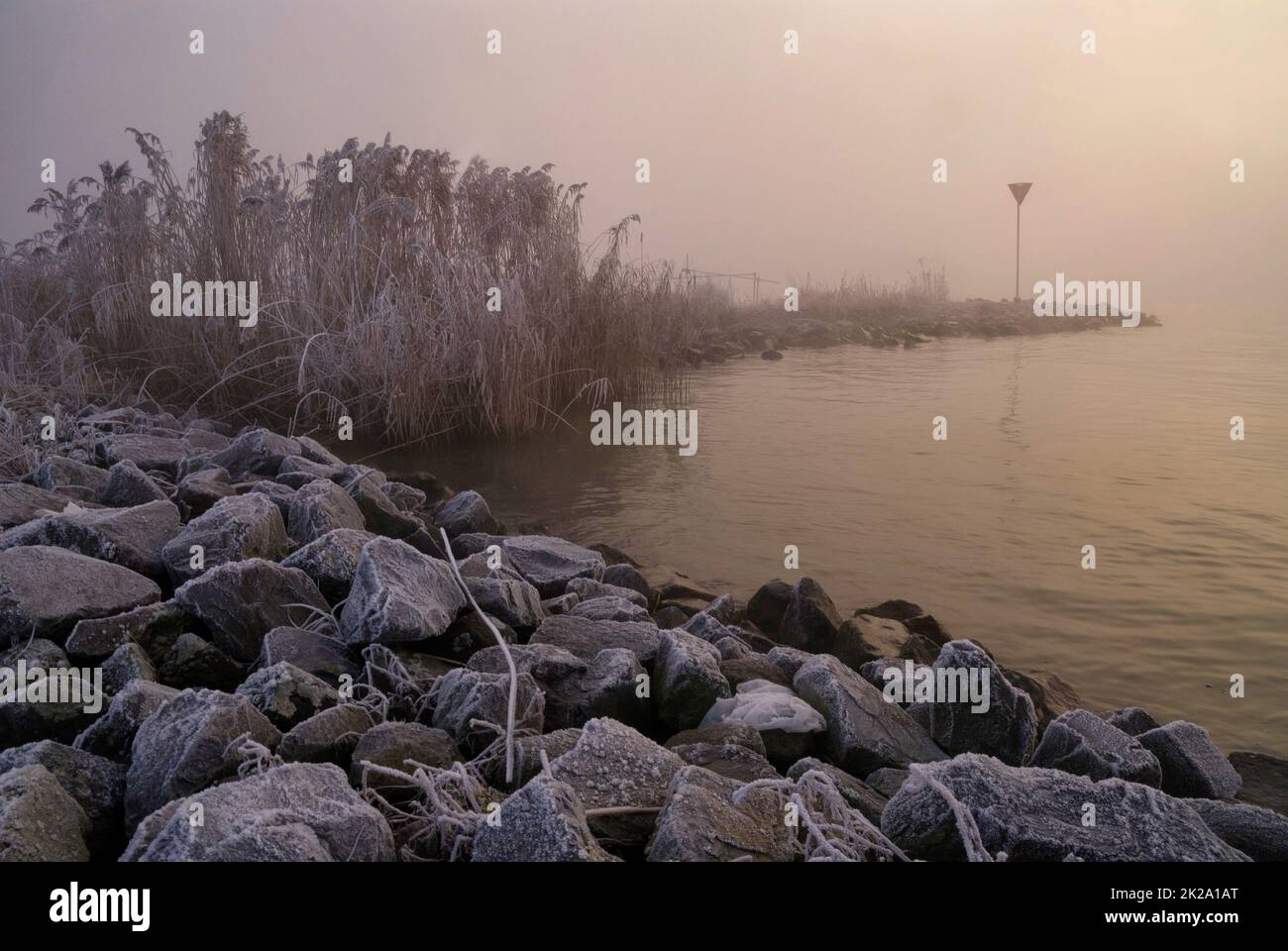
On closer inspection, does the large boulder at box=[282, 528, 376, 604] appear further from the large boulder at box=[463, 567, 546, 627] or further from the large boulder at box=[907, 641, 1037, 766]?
the large boulder at box=[907, 641, 1037, 766]

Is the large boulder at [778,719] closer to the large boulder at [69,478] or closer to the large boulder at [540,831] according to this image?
the large boulder at [540,831]

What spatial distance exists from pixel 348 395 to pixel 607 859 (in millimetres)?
4914

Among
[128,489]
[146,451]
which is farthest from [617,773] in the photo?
[146,451]

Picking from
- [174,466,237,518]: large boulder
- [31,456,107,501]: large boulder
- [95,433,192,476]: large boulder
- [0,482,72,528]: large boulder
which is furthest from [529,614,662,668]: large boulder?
[95,433,192,476]: large boulder

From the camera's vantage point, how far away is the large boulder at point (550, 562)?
2.95m

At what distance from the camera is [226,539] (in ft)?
7.89

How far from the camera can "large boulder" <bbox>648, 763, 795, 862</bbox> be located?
1346 millimetres

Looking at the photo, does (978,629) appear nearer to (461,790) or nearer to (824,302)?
(461,790)

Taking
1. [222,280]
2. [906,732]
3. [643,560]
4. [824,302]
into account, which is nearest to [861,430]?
[643,560]

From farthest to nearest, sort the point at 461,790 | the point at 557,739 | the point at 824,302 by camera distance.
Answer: the point at 824,302 < the point at 557,739 < the point at 461,790

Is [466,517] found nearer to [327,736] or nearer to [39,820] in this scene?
[327,736]

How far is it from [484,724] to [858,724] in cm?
79
